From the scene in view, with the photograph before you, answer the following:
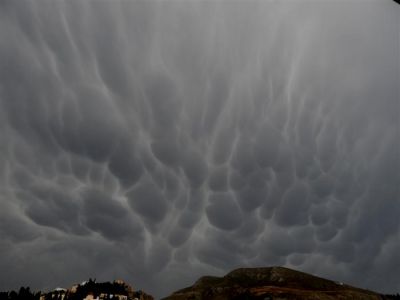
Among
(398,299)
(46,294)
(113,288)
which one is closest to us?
(46,294)

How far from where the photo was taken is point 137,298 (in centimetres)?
19188

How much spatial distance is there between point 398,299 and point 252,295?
407 feet

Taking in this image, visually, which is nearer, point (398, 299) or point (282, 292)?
point (282, 292)

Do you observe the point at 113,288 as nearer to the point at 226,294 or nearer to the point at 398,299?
the point at 226,294

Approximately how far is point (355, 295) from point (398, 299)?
73541 mm

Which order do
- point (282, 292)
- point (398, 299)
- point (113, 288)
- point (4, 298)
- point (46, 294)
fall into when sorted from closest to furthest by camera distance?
point (282, 292) < point (4, 298) < point (46, 294) < point (113, 288) < point (398, 299)

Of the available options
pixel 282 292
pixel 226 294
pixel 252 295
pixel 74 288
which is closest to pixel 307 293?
pixel 282 292

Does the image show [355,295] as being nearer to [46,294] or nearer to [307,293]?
[307,293]

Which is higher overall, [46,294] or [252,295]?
[46,294]

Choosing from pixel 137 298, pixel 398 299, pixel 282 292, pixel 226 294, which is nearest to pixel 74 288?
pixel 137 298

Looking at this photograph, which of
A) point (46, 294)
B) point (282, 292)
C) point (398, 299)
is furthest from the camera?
point (398, 299)

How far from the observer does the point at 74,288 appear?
624 ft

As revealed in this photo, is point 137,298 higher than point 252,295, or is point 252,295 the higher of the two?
point 137,298

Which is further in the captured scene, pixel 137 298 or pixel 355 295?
pixel 137 298
